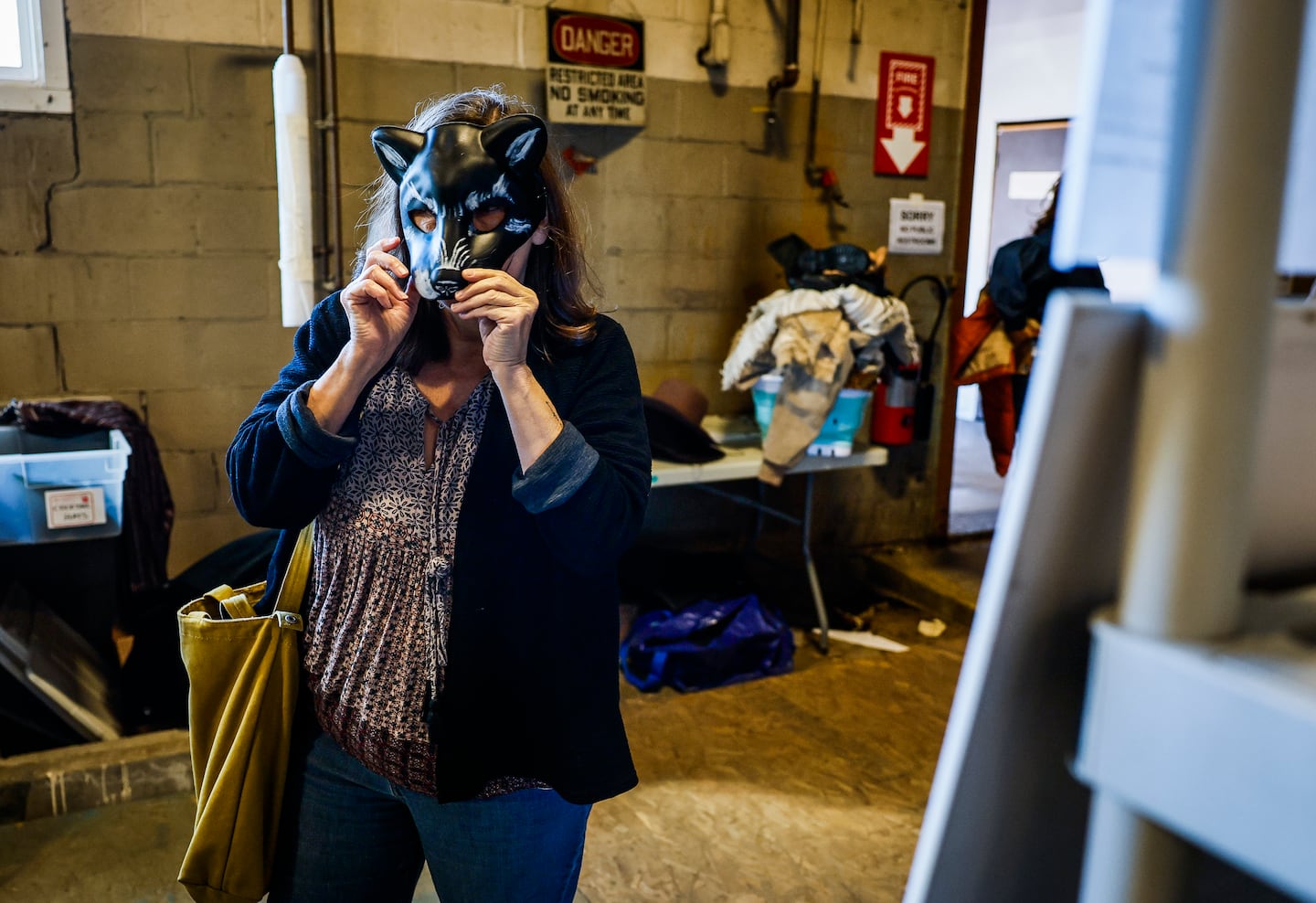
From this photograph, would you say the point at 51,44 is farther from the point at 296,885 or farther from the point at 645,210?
the point at 296,885

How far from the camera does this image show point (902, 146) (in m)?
4.11

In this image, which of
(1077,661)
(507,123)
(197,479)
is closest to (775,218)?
(197,479)

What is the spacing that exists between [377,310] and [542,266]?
0.23 meters

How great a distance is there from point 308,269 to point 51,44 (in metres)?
0.86

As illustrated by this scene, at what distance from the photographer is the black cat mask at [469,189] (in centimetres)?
124

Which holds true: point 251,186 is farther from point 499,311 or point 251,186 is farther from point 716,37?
point 499,311

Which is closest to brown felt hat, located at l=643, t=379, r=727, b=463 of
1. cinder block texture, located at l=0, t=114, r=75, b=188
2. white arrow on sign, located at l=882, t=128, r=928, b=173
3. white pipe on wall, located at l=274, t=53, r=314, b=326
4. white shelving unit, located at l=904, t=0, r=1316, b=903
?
white pipe on wall, located at l=274, t=53, r=314, b=326

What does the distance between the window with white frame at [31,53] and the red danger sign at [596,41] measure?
1.42 meters

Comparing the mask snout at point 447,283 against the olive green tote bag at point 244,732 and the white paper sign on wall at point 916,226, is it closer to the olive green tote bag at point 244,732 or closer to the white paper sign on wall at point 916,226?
the olive green tote bag at point 244,732

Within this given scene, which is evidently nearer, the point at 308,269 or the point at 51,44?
the point at 51,44

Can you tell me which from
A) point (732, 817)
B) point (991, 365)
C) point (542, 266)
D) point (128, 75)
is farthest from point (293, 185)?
point (991, 365)

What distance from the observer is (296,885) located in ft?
3.96

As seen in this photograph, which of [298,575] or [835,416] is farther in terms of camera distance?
[835,416]

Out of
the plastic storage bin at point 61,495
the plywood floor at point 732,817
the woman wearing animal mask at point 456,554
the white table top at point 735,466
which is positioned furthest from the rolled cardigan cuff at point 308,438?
the white table top at point 735,466
